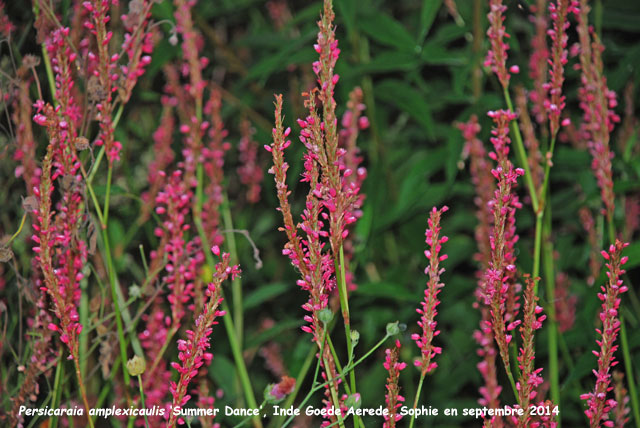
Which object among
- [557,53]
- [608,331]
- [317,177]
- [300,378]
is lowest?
[300,378]

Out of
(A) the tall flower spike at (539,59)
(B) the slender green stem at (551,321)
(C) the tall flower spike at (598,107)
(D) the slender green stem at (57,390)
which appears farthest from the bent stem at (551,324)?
(D) the slender green stem at (57,390)

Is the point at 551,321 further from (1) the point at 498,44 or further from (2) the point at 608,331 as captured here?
(1) the point at 498,44

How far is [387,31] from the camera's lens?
1.48 metres

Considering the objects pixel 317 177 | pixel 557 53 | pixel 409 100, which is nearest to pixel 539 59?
pixel 409 100

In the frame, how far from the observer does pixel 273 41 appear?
1.68 meters

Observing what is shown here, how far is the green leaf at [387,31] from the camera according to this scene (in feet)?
4.71

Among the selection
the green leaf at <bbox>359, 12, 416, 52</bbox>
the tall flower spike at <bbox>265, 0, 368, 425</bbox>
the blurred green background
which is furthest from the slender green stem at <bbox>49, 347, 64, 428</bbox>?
the green leaf at <bbox>359, 12, 416, 52</bbox>

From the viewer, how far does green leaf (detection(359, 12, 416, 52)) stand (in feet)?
4.71

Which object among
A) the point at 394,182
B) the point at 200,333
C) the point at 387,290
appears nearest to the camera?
the point at 200,333

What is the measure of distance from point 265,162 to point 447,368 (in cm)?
71

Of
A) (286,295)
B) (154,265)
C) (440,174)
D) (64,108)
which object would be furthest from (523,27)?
(64,108)

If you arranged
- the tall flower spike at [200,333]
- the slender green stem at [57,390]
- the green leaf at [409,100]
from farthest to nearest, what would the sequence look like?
the green leaf at [409,100] < the slender green stem at [57,390] < the tall flower spike at [200,333]

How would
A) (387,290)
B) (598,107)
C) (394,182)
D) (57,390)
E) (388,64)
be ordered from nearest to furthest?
(57,390), (598,107), (387,290), (388,64), (394,182)

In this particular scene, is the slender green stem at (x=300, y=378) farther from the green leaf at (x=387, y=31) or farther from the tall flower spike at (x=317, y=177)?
the green leaf at (x=387, y=31)
